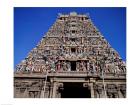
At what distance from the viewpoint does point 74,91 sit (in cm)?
1720

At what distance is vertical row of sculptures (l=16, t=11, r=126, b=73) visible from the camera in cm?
1731

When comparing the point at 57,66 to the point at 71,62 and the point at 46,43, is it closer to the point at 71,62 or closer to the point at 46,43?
the point at 71,62

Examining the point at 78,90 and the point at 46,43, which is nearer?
the point at 78,90

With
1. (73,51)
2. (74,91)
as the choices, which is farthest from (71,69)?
(73,51)

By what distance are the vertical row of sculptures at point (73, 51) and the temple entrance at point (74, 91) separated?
80 cm

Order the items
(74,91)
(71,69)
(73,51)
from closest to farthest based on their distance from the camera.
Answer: (74,91) < (71,69) < (73,51)

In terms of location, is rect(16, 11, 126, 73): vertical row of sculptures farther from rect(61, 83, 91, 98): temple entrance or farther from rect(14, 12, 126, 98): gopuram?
rect(61, 83, 91, 98): temple entrance

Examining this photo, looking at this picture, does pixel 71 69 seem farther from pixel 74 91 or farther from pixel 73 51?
pixel 73 51

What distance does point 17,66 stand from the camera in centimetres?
1723

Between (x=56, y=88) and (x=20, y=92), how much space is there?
1.45 m

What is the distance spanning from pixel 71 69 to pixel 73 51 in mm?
1170

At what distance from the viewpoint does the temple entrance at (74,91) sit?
1680 cm

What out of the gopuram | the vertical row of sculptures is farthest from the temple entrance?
the vertical row of sculptures
